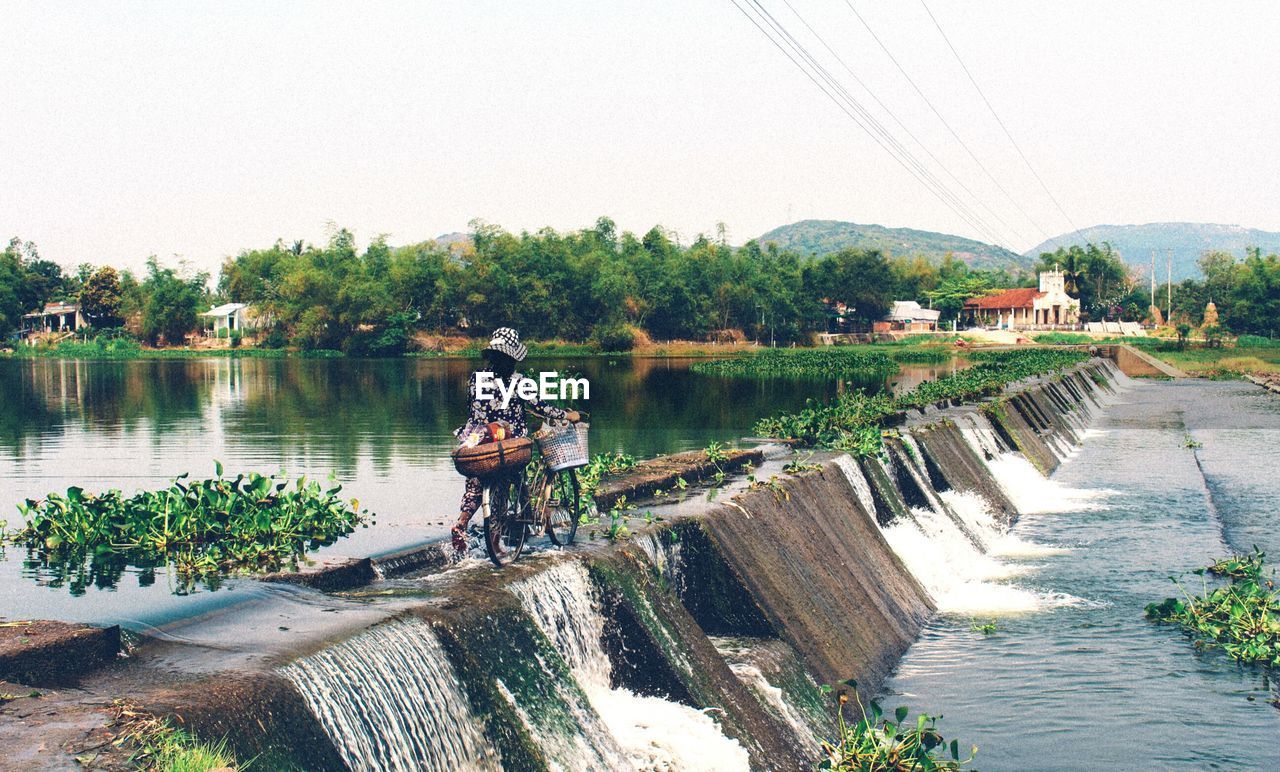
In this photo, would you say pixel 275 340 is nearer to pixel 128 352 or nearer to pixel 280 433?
pixel 128 352

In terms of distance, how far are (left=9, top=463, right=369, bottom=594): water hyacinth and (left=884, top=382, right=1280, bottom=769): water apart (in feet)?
22.5

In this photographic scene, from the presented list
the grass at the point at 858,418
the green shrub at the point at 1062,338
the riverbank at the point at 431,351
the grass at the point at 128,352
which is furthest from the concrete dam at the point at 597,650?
the green shrub at the point at 1062,338

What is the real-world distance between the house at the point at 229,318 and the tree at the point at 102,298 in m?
9.04

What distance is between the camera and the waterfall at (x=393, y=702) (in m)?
7.25

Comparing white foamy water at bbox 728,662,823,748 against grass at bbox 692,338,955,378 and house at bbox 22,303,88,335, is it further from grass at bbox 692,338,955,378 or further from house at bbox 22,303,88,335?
house at bbox 22,303,88,335

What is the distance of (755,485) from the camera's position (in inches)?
624

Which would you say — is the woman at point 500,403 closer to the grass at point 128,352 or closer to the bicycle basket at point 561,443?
Result: the bicycle basket at point 561,443

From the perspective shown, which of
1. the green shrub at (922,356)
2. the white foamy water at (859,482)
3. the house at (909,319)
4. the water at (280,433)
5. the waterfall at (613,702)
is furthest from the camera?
the house at (909,319)

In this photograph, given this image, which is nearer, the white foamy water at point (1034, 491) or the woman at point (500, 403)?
the woman at point (500, 403)

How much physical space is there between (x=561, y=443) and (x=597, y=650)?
5.88 feet

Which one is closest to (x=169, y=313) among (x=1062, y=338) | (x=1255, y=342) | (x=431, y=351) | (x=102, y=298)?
(x=102, y=298)

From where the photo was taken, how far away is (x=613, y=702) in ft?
33.5

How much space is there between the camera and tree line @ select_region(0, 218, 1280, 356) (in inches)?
4742

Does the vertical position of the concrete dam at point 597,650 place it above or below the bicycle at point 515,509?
below
